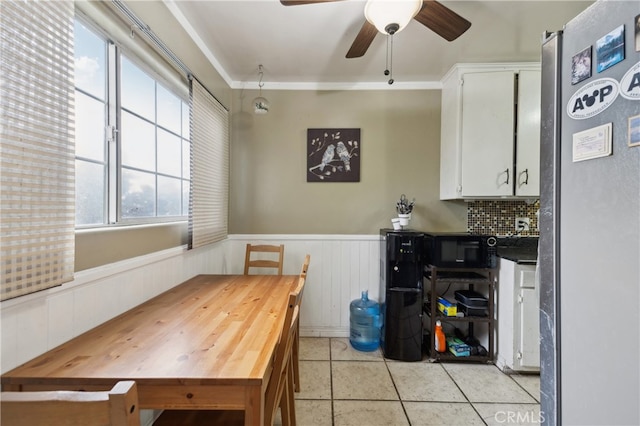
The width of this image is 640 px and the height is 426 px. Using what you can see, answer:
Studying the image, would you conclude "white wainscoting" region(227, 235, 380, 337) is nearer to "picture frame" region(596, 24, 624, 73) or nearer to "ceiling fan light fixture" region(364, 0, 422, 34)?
"ceiling fan light fixture" region(364, 0, 422, 34)

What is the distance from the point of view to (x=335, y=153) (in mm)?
2633

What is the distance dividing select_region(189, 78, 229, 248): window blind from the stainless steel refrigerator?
1999 millimetres

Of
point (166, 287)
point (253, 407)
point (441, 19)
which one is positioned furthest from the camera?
point (166, 287)

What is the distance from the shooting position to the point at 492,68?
2236 mm

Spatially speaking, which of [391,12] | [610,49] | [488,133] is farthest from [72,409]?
[488,133]

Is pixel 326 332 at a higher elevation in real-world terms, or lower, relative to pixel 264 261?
lower

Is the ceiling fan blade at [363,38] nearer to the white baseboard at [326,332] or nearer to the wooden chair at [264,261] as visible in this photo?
the wooden chair at [264,261]

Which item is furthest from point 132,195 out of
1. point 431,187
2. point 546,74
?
point 431,187

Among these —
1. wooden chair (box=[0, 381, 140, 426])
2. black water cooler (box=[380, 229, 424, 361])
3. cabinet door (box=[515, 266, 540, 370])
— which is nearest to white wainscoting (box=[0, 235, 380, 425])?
black water cooler (box=[380, 229, 424, 361])

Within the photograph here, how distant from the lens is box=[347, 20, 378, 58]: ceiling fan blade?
1.52m

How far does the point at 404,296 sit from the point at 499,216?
1311 mm

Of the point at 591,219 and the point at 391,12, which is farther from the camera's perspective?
the point at 391,12

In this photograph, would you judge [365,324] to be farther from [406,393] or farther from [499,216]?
[499,216]

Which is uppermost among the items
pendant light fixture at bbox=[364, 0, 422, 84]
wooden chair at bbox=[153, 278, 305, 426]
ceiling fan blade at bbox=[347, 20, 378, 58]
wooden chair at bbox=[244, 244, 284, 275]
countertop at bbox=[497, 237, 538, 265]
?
ceiling fan blade at bbox=[347, 20, 378, 58]
